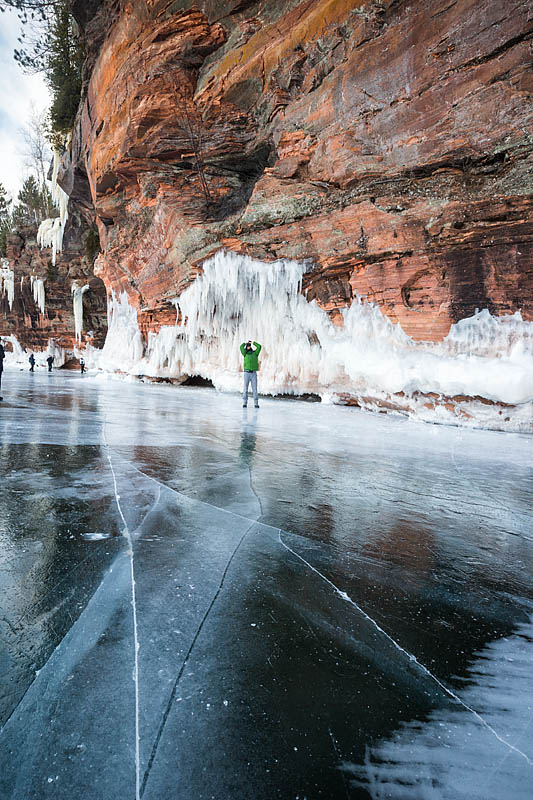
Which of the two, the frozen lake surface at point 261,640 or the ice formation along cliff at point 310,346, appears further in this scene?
the ice formation along cliff at point 310,346

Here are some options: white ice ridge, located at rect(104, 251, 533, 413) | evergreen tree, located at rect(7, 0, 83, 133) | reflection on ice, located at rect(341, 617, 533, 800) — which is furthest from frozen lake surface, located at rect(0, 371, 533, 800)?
evergreen tree, located at rect(7, 0, 83, 133)

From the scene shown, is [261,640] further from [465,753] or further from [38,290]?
[38,290]

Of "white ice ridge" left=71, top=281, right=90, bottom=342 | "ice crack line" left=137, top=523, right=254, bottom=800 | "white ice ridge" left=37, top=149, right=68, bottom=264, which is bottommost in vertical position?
"ice crack line" left=137, top=523, right=254, bottom=800

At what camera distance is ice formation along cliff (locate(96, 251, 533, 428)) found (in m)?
6.78

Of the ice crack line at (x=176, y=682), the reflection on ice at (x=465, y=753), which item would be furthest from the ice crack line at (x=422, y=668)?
the ice crack line at (x=176, y=682)

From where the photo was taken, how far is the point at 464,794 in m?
0.81

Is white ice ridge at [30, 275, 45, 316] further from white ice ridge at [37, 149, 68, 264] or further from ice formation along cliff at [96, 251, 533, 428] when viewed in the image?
ice formation along cliff at [96, 251, 533, 428]

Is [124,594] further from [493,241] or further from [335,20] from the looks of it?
[335,20]

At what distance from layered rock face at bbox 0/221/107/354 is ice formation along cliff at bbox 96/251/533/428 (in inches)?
487

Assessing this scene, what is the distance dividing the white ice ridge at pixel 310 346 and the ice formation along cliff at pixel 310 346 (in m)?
0.02

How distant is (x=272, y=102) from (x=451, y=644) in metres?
12.1

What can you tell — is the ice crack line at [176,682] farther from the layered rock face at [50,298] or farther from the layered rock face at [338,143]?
the layered rock face at [50,298]

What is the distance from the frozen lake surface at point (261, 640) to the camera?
837mm

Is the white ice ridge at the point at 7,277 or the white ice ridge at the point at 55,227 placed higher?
the white ice ridge at the point at 55,227
